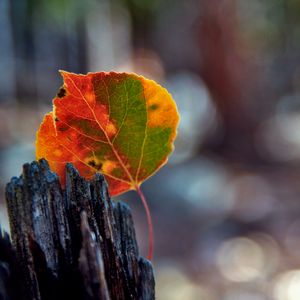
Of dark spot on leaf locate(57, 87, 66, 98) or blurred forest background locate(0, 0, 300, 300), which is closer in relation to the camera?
dark spot on leaf locate(57, 87, 66, 98)

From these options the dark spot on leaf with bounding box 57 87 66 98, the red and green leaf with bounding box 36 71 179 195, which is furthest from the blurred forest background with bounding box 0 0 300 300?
the dark spot on leaf with bounding box 57 87 66 98

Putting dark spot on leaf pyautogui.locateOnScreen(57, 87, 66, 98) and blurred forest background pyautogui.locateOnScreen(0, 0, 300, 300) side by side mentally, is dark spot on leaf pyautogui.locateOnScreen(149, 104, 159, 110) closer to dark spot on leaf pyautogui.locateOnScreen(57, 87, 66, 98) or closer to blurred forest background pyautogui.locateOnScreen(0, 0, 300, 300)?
dark spot on leaf pyautogui.locateOnScreen(57, 87, 66, 98)

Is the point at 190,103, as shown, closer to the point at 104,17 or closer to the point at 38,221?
the point at 104,17

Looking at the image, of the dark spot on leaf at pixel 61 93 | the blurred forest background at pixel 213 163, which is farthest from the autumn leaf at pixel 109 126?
the blurred forest background at pixel 213 163

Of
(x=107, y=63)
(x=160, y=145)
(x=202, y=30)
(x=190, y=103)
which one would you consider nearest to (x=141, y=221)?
(x=202, y=30)

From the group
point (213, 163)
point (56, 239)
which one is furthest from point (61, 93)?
point (213, 163)

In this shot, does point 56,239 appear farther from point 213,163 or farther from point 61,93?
point 213,163
